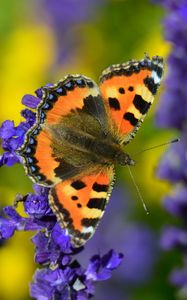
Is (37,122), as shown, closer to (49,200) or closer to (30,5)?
(49,200)

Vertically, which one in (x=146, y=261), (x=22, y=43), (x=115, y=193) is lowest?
(x=146, y=261)

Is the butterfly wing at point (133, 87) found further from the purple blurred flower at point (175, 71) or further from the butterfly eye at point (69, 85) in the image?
the purple blurred flower at point (175, 71)

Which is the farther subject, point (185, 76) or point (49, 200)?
point (185, 76)

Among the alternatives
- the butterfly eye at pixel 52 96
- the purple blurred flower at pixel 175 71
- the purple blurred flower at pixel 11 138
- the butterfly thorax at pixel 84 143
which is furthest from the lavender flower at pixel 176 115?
the purple blurred flower at pixel 11 138

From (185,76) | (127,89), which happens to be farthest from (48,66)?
(127,89)

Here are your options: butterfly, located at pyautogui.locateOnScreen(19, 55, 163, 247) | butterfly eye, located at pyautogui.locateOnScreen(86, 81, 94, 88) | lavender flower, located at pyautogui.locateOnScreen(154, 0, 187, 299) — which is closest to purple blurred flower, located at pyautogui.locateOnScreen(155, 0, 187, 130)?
lavender flower, located at pyautogui.locateOnScreen(154, 0, 187, 299)

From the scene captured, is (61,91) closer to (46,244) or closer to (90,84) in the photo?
(90,84)

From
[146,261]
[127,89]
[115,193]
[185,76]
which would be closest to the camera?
[127,89]
